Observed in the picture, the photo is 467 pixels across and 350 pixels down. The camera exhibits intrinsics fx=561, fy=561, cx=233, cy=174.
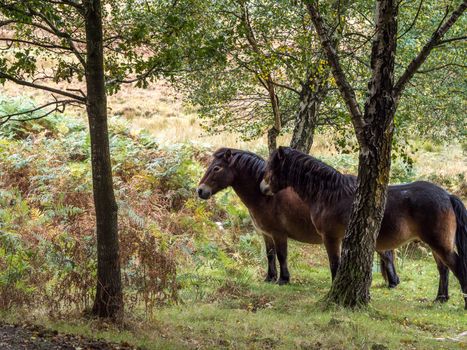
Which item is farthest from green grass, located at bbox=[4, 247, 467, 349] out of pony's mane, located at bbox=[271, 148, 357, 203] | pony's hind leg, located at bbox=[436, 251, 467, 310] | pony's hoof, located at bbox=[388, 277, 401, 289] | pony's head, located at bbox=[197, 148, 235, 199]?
pony's mane, located at bbox=[271, 148, 357, 203]

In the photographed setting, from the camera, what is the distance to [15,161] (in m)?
13.8

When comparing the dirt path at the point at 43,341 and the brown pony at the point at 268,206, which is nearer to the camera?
the dirt path at the point at 43,341

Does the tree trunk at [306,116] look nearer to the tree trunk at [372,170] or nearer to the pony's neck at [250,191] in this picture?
the pony's neck at [250,191]

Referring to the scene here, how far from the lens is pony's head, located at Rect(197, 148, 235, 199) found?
10.3 metres

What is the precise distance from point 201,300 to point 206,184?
2.74 m

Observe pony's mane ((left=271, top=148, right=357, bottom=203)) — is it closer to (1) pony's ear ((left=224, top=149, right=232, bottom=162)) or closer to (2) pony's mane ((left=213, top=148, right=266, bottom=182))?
(2) pony's mane ((left=213, top=148, right=266, bottom=182))

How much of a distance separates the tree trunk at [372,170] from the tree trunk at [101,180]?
3102 mm

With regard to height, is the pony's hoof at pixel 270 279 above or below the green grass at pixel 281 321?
above

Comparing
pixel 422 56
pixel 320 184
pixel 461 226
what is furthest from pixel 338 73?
pixel 461 226

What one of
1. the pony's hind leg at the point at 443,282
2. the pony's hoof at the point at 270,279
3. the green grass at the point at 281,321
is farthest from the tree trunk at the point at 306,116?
the pony's hind leg at the point at 443,282

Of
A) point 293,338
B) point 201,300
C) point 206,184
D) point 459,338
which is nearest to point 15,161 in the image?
point 206,184

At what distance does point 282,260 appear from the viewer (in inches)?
392

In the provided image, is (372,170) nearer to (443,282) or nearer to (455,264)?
(455,264)

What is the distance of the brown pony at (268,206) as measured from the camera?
10.0 metres
